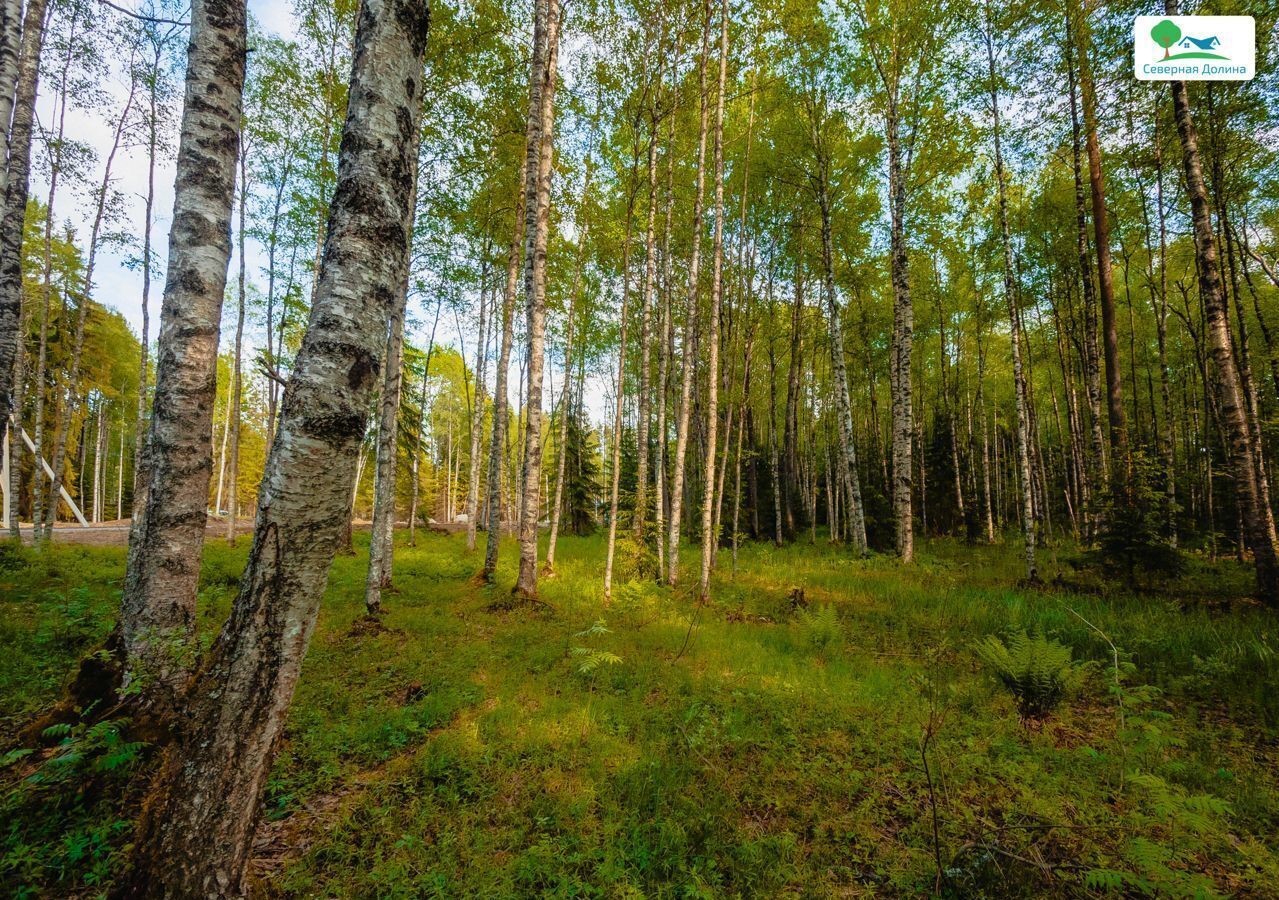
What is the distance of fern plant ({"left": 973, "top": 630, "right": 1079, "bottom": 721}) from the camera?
409 centimetres

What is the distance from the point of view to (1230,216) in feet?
38.6

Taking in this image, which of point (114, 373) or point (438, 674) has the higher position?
point (114, 373)

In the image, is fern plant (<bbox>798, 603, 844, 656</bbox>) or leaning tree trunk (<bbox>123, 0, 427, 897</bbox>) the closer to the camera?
leaning tree trunk (<bbox>123, 0, 427, 897</bbox>)

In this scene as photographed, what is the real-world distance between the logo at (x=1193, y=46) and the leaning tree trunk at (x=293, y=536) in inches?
474

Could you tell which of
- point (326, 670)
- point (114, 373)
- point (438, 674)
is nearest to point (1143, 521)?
point (438, 674)

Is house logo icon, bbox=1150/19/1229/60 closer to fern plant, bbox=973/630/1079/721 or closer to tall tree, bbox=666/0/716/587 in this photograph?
tall tree, bbox=666/0/716/587

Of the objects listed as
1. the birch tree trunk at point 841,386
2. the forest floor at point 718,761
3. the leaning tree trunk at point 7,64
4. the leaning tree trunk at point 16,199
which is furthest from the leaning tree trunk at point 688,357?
the leaning tree trunk at point 7,64

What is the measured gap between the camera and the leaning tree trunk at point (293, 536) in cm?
177

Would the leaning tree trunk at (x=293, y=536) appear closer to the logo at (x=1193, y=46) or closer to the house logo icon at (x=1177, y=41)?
the logo at (x=1193, y=46)

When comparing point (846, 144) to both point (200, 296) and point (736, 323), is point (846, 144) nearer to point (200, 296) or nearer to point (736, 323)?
point (736, 323)

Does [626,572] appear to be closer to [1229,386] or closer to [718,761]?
[718,761]

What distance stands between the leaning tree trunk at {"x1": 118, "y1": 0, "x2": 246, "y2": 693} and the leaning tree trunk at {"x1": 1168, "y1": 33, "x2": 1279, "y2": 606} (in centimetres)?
1187

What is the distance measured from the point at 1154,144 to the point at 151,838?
17987mm

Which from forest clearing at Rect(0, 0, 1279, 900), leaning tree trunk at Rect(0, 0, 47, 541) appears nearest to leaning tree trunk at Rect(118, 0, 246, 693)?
forest clearing at Rect(0, 0, 1279, 900)
